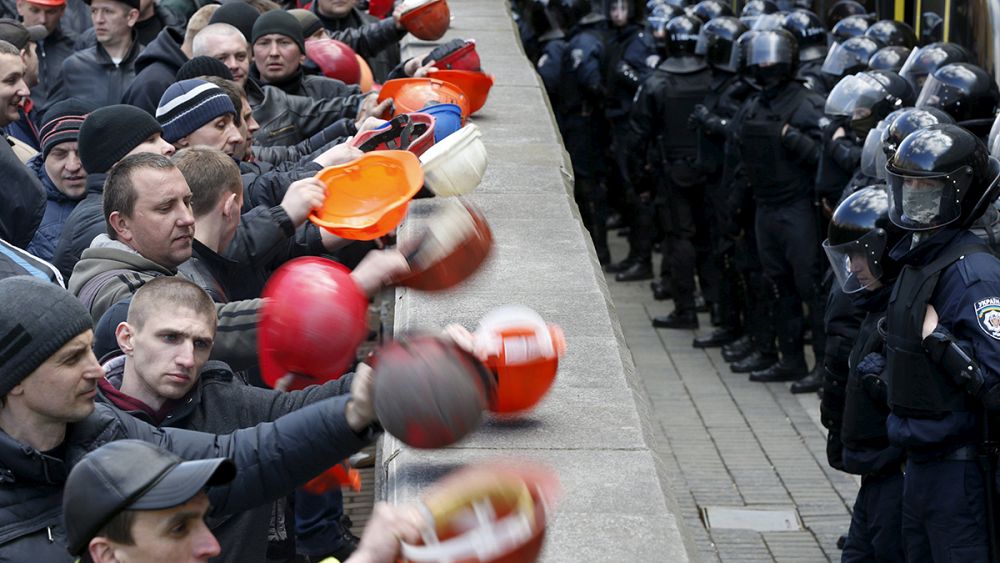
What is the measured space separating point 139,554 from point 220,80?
12.3 ft

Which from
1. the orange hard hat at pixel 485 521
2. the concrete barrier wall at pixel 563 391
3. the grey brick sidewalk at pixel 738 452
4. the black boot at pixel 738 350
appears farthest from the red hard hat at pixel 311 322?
the black boot at pixel 738 350

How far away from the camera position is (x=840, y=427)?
7332 mm

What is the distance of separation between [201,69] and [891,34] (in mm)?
6852

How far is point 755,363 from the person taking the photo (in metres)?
11.8

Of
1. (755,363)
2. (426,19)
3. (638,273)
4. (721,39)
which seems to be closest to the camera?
(426,19)

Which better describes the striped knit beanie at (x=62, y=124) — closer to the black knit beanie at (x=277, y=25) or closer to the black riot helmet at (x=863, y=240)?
the black knit beanie at (x=277, y=25)

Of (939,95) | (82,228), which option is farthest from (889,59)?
(82,228)

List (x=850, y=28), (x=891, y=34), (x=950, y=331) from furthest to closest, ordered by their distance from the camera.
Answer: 1. (x=850, y=28)
2. (x=891, y=34)
3. (x=950, y=331)

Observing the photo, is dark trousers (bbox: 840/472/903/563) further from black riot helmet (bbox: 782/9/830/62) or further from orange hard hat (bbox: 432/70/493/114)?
black riot helmet (bbox: 782/9/830/62)

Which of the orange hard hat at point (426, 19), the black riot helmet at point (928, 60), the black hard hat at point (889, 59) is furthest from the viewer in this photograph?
the black hard hat at point (889, 59)

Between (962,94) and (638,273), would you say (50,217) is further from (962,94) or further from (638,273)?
(638,273)

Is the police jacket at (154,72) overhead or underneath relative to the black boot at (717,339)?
overhead

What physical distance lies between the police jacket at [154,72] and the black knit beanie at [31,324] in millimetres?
3935

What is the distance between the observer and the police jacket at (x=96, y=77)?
834 cm
